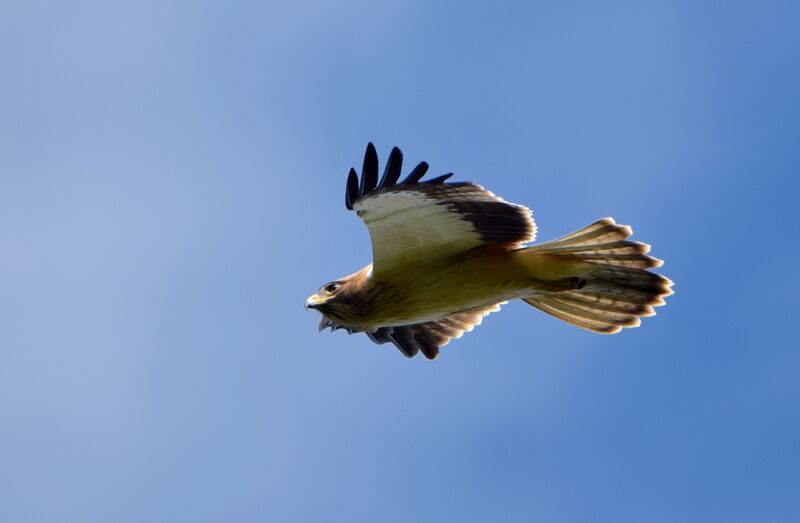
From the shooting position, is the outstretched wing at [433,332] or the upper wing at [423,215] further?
the outstretched wing at [433,332]

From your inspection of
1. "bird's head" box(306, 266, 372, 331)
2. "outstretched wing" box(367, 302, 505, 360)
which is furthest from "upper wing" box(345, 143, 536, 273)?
"outstretched wing" box(367, 302, 505, 360)

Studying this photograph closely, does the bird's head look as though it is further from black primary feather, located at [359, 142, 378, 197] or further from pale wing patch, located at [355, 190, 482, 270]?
black primary feather, located at [359, 142, 378, 197]

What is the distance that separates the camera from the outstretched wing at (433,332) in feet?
38.2

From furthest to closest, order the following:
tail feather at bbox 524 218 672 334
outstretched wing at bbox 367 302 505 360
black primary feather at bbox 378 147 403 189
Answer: outstretched wing at bbox 367 302 505 360, tail feather at bbox 524 218 672 334, black primary feather at bbox 378 147 403 189

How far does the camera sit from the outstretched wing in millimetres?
11656

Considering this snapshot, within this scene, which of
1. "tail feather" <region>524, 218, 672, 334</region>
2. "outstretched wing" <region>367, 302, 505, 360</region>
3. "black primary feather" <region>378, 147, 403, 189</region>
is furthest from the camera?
"outstretched wing" <region>367, 302, 505, 360</region>

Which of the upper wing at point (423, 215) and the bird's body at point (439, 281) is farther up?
the upper wing at point (423, 215)

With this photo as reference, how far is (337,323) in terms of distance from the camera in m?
10.4

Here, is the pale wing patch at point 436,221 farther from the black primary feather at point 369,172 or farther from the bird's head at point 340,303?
the bird's head at point 340,303

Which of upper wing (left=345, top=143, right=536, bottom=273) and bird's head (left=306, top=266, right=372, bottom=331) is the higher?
upper wing (left=345, top=143, right=536, bottom=273)

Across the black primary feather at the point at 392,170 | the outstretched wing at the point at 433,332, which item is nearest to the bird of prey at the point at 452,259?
the black primary feather at the point at 392,170

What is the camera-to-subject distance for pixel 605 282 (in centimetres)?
1060

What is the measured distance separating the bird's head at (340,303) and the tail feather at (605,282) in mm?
1436

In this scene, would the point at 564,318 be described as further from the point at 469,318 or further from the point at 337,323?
the point at 337,323
